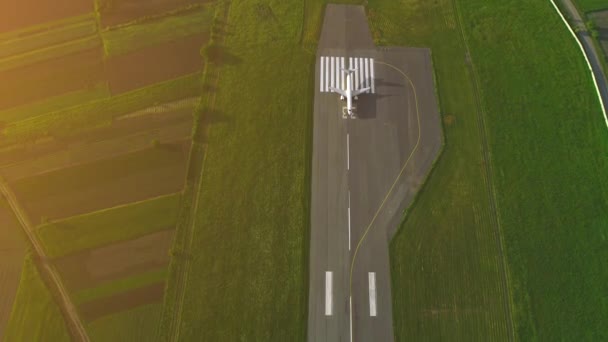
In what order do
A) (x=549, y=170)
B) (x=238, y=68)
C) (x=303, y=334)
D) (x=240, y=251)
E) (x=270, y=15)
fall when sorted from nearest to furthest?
(x=303, y=334), (x=240, y=251), (x=549, y=170), (x=238, y=68), (x=270, y=15)

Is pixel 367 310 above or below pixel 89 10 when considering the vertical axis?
below

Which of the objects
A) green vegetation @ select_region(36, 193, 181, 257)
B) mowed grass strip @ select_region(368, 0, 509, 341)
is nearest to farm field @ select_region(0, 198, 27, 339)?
green vegetation @ select_region(36, 193, 181, 257)

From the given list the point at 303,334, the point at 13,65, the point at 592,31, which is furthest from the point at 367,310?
the point at 13,65

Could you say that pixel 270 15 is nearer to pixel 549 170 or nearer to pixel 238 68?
pixel 238 68

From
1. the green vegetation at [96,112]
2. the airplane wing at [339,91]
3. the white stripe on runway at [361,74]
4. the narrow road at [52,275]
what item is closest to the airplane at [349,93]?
the airplane wing at [339,91]

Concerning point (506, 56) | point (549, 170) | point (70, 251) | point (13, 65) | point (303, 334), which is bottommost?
point (303, 334)

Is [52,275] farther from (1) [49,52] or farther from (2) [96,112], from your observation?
(1) [49,52]
